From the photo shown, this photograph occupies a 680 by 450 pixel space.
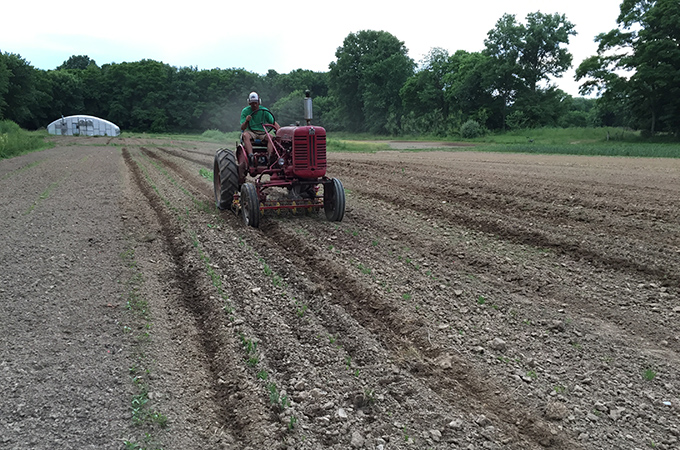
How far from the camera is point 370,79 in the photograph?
68.0 meters

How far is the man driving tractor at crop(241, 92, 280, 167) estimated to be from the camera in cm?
855

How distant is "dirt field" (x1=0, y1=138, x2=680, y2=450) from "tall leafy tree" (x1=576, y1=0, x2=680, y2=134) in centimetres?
3058

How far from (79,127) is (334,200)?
220 feet

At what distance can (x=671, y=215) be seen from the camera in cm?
836

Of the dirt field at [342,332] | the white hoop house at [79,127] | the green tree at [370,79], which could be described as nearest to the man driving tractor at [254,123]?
the dirt field at [342,332]

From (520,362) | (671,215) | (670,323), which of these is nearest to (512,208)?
(671,215)

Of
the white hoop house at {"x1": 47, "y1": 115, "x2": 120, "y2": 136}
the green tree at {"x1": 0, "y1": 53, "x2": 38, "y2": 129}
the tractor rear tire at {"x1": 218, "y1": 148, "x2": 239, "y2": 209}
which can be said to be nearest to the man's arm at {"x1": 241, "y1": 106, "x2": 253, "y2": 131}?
the tractor rear tire at {"x1": 218, "y1": 148, "x2": 239, "y2": 209}

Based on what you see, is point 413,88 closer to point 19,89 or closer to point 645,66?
point 645,66

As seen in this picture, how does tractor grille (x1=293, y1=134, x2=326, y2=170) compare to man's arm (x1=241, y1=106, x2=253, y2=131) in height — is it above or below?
below

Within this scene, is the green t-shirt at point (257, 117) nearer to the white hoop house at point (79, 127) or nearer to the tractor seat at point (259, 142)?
the tractor seat at point (259, 142)

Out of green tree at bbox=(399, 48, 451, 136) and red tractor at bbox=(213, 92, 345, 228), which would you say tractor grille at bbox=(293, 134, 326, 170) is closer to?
red tractor at bbox=(213, 92, 345, 228)

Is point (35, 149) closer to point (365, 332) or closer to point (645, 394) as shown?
point (365, 332)

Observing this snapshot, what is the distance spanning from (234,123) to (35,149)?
46.0m

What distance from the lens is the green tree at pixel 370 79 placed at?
67.1m
